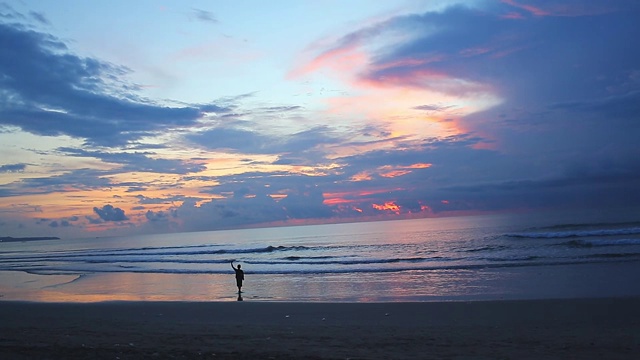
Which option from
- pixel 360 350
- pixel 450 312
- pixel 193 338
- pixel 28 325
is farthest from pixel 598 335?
pixel 28 325

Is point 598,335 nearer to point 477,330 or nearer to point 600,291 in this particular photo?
point 477,330

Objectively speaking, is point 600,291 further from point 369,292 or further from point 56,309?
point 56,309

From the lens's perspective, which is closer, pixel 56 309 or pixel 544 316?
pixel 544 316

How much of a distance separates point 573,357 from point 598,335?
261 cm

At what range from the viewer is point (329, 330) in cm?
1225

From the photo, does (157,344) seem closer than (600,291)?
Yes

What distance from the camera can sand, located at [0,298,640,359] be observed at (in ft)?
30.7

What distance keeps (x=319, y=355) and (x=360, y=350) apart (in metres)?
0.97

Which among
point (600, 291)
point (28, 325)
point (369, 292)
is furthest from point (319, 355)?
point (600, 291)

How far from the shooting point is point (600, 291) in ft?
57.4

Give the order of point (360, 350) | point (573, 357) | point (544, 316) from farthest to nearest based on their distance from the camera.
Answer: point (544, 316) → point (360, 350) → point (573, 357)

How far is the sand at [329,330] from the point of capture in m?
9.35

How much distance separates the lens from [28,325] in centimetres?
1434

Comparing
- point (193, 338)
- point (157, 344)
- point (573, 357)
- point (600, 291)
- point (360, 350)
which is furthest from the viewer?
point (600, 291)
